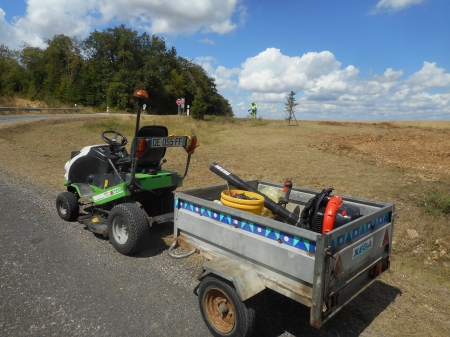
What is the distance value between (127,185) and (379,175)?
6709 millimetres

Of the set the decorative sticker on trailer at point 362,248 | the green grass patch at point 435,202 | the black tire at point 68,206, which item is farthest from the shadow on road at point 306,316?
the black tire at point 68,206

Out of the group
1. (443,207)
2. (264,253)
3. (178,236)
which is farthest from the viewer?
(443,207)

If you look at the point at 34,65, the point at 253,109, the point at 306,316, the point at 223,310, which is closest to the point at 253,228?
the point at 223,310

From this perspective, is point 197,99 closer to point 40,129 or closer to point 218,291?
point 40,129

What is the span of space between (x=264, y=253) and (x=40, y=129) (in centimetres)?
1850

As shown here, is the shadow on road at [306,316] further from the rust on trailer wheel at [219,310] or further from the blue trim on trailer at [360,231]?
the blue trim on trailer at [360,231]

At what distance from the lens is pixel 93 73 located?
163 feet

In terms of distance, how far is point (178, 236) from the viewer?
3781mm

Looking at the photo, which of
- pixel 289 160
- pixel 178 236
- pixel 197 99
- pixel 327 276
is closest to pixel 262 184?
pixel 178 236

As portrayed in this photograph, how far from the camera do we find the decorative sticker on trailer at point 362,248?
2.85 meters

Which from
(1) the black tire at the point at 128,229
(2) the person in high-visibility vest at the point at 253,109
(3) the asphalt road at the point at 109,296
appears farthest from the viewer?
(2) the person in high-visibility vest at the point at 253,109

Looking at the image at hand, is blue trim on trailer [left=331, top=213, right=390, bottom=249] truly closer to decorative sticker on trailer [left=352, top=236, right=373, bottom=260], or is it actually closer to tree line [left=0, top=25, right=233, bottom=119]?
decorative sticker on trailer [left=352, top=236, right=373, bottom=260]

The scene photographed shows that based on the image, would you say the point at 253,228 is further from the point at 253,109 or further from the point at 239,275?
the point at 253,109

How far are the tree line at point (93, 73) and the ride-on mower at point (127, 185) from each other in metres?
41.4
